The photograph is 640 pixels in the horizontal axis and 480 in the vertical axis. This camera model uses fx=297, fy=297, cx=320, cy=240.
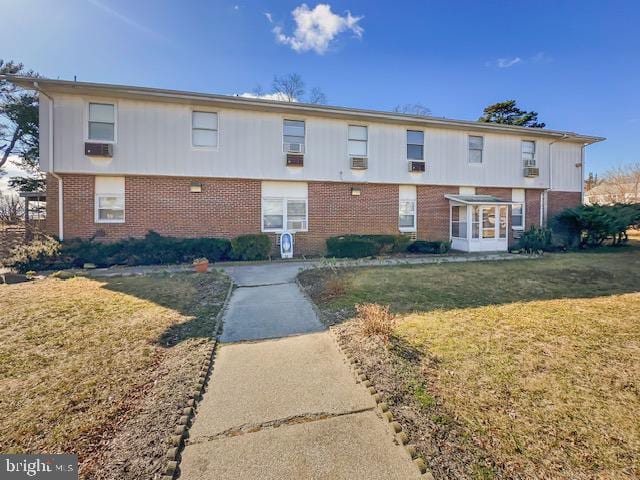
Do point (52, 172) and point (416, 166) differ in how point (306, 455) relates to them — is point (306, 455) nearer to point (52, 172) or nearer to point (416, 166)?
point (52, 172)

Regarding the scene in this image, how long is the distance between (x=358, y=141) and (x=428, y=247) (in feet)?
18.5

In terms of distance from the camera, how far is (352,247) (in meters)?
12.2

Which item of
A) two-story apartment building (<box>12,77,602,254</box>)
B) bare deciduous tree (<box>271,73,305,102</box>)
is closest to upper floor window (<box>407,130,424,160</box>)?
two-story apartment building (<box>12,77,602,254</box>)

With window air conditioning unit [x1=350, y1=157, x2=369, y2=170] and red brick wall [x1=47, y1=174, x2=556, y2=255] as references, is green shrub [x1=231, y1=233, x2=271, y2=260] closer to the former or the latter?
red brick wall [x1=47, y1=174, x2=556, y2=255]

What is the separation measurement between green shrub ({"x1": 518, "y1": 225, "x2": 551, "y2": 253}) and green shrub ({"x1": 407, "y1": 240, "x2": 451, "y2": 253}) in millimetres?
4522

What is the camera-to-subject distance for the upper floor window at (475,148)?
582 inches

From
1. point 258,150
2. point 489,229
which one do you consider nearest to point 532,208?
point 489,229

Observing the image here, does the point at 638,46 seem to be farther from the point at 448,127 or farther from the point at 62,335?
the point at 62,335

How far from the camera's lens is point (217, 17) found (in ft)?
35.9

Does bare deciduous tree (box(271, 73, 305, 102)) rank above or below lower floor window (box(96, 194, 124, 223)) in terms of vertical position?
above

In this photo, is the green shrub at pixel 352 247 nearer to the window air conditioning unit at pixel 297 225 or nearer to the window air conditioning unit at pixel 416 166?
the window air conditioning unit at pixel 297 225

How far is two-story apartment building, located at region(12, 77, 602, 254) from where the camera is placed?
10734mm

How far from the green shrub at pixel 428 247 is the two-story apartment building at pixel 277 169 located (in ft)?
3.30

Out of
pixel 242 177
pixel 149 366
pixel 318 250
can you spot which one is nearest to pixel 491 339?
pixel 149 366
